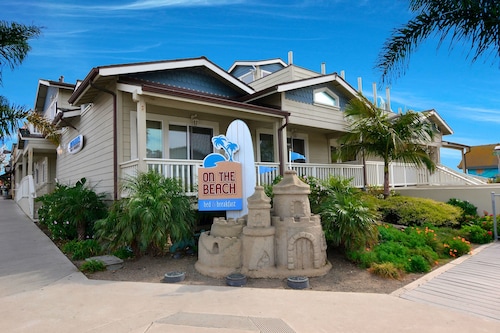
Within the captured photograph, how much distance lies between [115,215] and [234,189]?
2692 millimetres

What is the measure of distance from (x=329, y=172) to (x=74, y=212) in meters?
8.86

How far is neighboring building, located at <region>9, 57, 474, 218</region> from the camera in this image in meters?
8.91

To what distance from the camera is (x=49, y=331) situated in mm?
3670

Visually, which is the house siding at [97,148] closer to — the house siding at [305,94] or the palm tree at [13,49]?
the palm tree at [13,49]

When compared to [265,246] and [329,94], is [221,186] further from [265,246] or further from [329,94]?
[329,94]

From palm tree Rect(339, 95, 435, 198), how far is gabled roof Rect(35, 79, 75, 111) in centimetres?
1253

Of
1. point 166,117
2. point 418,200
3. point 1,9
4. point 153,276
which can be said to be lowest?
point 153,276

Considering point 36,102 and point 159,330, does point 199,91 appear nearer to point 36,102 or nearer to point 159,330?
point 159,330

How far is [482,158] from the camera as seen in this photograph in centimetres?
3978

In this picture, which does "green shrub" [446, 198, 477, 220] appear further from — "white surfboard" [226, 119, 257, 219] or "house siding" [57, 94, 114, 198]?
"house siding" [57, 94, 114, 198]

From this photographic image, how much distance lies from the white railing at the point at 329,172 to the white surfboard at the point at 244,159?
1.79m

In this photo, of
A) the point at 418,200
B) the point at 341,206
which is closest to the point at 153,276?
the point at 341,206

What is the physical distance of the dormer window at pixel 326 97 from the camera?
44.0ft

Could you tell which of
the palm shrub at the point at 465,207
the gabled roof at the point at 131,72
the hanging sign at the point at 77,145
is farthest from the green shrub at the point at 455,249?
the hanging sign at the point at 77,145
